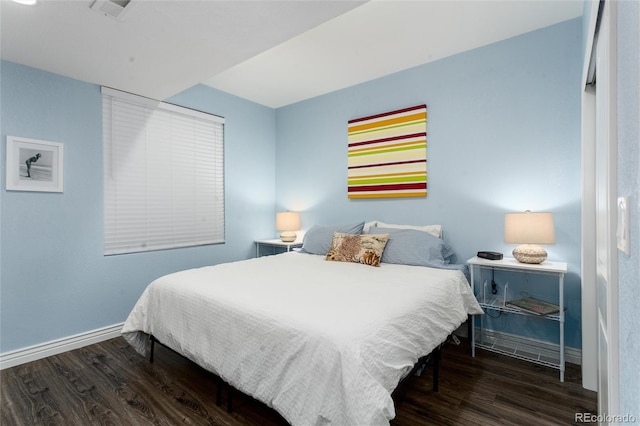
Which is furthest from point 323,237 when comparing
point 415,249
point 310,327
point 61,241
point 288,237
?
point 61,241

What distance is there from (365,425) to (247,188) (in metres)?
3.46

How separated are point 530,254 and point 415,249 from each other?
841mm

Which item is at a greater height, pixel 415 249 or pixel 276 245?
pixel 415 249

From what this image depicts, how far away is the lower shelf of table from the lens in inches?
97.8

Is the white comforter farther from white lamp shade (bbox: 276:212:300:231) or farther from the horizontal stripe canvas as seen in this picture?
white lamp shade (bbox: 276:212:300:231)

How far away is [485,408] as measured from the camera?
1897mm

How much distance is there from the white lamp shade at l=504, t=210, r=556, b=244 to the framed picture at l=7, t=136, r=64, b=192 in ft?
11.9

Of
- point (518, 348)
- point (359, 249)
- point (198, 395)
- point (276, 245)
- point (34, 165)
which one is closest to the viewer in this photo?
point (198, 395)

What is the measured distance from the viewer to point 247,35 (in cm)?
207

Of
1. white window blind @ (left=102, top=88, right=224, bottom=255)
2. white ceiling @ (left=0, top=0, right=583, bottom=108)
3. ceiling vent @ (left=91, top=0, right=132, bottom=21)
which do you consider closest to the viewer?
ceiling vent @ (left=91, top=0, right=132, bottom=21)

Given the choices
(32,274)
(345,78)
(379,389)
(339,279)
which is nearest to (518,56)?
(345,78)

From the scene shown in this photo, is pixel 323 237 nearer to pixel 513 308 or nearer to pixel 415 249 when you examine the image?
pixel 415 249

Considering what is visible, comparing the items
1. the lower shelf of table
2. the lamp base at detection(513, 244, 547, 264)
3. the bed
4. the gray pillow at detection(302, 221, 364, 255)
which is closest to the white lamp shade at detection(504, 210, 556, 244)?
the lamp base at detection(513, 244, 547, 264)

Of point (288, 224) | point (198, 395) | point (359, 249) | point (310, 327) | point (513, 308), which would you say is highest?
point (288, 224)
